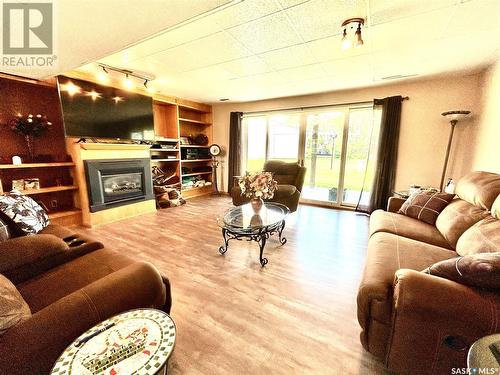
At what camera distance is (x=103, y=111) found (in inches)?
129

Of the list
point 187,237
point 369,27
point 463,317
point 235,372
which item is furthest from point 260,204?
point 369,27

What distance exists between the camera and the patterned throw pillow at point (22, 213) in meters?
1.52

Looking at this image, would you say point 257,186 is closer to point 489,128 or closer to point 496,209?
point 496,209

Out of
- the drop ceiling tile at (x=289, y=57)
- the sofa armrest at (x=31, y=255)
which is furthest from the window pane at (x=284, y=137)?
the sofa armrest at (x=31, y=255)

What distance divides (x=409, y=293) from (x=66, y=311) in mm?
1414

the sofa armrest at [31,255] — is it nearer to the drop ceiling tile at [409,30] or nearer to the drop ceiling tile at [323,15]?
the drop ceiling tile at [323,15]

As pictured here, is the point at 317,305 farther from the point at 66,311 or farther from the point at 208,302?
the point at 66,311

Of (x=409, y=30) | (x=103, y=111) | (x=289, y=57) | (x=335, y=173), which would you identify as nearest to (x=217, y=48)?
(x=289, y=57)

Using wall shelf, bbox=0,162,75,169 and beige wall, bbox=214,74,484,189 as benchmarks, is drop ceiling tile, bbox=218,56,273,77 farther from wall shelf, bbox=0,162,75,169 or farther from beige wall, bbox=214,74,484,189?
wall shelf, bbox=0,162,75,169

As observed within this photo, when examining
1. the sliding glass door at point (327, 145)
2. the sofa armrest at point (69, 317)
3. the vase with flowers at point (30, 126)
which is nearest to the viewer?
the sofa armrest at point (69, 317)

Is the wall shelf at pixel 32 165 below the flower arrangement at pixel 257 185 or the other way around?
the other way around

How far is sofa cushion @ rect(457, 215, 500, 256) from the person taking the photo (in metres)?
1.28

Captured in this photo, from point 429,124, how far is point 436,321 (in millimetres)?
3608

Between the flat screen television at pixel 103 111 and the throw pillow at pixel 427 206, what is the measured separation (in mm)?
4132
